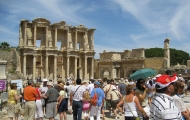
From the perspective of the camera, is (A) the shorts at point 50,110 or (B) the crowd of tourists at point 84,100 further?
(A) the shorts at point 50,110

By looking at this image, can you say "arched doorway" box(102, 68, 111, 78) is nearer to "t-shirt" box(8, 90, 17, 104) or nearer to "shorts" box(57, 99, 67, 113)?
"shorts" box(57, 99, 67, 113)

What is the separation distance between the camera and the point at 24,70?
3259cm

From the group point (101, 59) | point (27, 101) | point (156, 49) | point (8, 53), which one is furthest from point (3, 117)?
point (156, 49)

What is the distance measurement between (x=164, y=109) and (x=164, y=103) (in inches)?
2.9

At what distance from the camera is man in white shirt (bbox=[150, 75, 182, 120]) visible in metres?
2.83

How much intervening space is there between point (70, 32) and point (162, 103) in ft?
119

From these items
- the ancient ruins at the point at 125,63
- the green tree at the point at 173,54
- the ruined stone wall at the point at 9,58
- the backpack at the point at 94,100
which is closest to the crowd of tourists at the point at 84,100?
→ the backpack at the point at 94,100

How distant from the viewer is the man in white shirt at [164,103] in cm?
283

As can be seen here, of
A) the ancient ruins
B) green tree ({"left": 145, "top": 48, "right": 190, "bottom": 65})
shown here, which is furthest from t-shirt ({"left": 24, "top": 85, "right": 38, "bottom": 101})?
green tree ({"left": 145, "top": 48, "right": 190, "bottom": 65})

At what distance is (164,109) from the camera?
2859 mm

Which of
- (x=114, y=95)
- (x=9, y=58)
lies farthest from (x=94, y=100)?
(x=9, y=58)

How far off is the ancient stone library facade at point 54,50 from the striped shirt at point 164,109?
102ft

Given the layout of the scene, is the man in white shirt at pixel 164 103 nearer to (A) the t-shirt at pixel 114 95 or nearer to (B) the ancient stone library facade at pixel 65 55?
(A) the t-shirt at pixel 114 95

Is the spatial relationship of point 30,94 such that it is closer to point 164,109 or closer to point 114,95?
point 114,95
